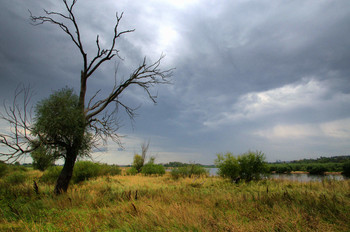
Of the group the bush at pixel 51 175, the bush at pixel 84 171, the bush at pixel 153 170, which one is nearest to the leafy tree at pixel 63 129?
the bush at pixel 84 171

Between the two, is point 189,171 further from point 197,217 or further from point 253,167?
point 197,217

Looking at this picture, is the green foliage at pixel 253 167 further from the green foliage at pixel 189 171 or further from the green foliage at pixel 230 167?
the green foliage at pixel 189 171

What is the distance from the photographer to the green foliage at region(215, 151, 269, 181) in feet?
52.6

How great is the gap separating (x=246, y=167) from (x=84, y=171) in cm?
1509

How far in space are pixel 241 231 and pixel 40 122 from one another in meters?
10.0

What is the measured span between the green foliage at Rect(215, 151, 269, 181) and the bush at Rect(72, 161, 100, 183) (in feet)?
42.5

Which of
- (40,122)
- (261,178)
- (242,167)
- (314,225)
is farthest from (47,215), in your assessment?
(261,178)

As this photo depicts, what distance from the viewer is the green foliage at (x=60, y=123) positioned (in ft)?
30.7

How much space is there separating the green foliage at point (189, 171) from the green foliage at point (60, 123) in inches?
579

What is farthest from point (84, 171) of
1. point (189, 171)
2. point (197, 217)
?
point (197, 217)

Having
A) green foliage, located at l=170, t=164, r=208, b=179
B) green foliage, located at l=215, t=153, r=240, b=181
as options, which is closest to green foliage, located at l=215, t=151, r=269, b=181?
green foliage, located at l=215, t=153, r=240, b=181

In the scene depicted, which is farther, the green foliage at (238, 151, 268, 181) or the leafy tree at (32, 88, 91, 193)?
the green foliage at (238, 151, 268, 181)

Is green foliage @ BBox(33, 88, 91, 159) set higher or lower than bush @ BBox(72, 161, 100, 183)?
higher

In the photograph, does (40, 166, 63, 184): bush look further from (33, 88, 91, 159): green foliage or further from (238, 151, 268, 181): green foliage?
(238, 151, 268, 181): green foliage
